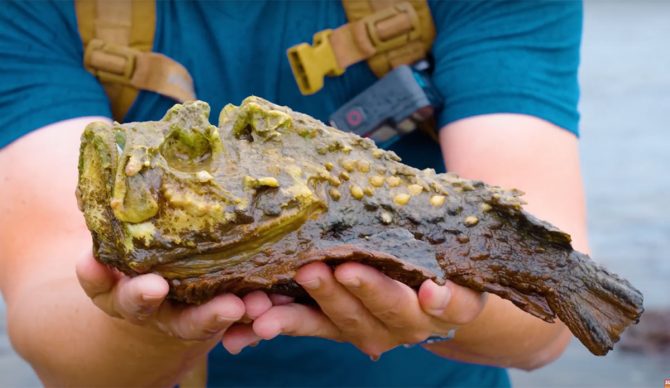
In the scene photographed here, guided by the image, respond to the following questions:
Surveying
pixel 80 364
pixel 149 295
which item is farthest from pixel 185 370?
pixel 149 295

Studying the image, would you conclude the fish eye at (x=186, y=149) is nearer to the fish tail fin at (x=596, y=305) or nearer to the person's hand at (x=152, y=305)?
the person's hand at (x=152, y=305)

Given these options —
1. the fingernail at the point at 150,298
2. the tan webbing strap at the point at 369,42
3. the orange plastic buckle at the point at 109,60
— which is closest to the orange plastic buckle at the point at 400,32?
the tan webbing strap at the point at 369,42

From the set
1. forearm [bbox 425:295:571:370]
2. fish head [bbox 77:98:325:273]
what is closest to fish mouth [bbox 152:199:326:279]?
fish head [bbox 77:98:325:273]

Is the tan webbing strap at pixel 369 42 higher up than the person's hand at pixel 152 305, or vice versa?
the tan webbing strap at pixel 369 42

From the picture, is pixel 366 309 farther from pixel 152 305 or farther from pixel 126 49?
pixel 126 49

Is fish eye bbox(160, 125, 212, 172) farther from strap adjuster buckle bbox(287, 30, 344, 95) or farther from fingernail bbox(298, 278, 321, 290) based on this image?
strap adjuster buckle bbox(287, 30, 344, 95)

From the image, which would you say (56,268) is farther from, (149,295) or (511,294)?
(511,294)
